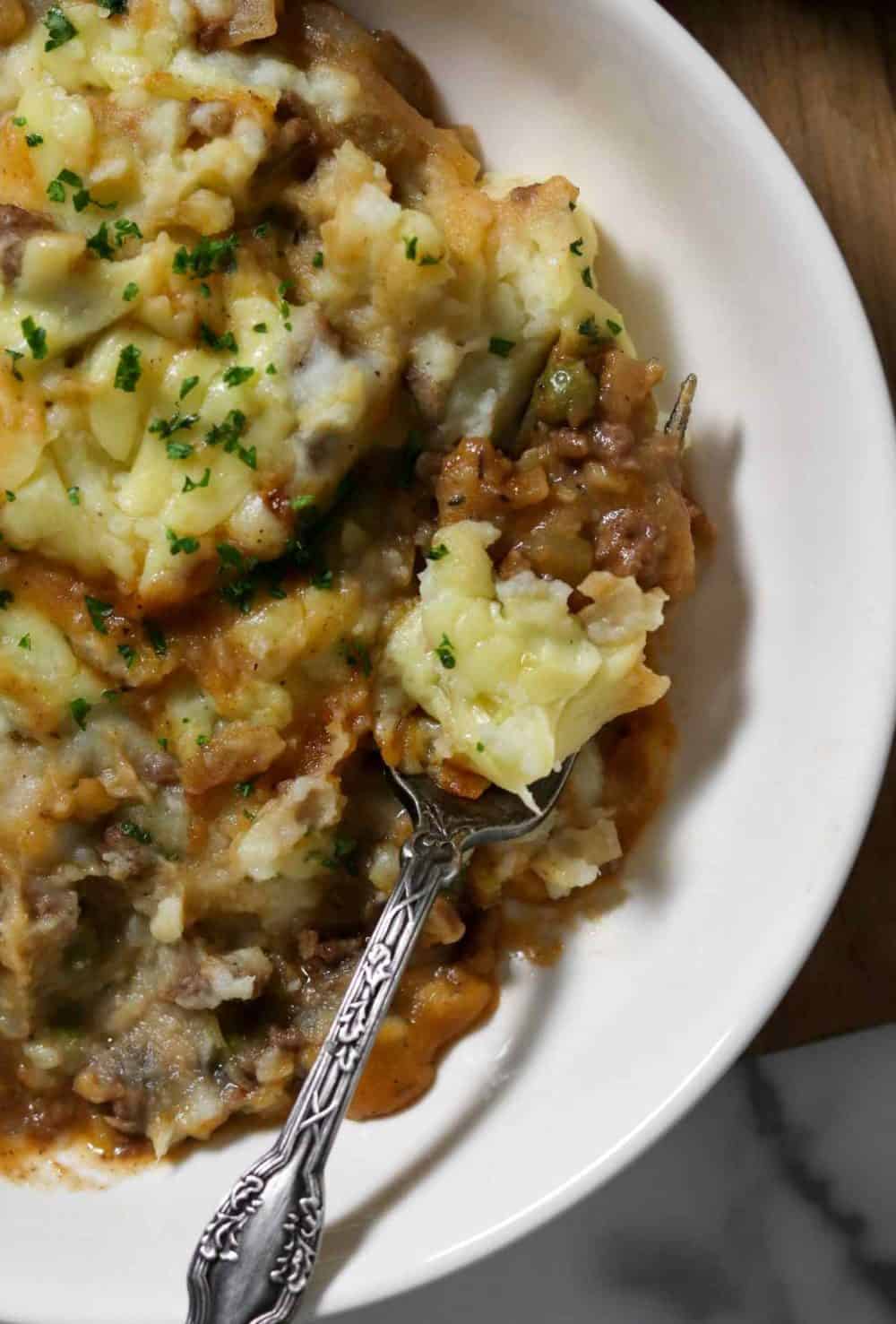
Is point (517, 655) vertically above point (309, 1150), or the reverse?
point (517, 655)

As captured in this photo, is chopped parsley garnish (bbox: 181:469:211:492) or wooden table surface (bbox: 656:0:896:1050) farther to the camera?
wooden table surface (bbox: 656:0:896:1050)

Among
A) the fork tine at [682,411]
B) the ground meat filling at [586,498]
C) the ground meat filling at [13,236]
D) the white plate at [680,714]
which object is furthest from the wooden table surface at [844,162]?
the ground meat filling at [13,236]

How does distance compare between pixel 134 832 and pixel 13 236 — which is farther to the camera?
pixel 134 832

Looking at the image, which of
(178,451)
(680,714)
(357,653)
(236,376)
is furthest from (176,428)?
(680,714)

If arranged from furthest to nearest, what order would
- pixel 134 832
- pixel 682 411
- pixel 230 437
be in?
pixel 682 411, pixel 134 832, pixel 230 437

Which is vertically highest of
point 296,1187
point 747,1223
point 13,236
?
point 13,236

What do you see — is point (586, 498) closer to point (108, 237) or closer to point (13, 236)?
point (108, 237)

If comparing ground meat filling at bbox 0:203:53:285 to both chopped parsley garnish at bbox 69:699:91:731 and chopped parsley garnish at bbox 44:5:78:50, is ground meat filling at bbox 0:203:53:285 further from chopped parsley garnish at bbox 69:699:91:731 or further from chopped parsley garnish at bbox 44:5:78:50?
chopped parsley garnish at bbox 69:699:91:731

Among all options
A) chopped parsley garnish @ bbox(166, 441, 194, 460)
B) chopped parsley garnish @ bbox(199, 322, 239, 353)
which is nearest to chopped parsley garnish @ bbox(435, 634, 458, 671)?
chopped parsley garnish @ bbox(166, 441, 194, 460)

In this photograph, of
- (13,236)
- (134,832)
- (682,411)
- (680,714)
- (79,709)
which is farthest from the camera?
(680,714)
